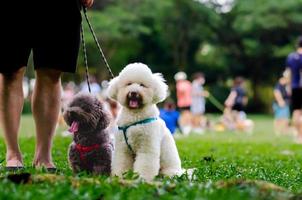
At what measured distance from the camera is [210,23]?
150ft

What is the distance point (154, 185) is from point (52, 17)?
1.71 meters

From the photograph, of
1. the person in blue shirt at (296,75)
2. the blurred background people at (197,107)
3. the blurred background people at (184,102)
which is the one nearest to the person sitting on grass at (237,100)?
the blurred background people at (197,107)

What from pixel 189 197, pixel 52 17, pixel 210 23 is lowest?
pixel 189 197

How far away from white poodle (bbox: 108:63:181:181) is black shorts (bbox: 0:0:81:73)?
0.49 m

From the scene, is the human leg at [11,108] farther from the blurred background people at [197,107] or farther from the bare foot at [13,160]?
the blurred background people at [197,107]

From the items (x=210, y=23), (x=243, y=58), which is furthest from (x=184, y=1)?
(x=243, y=58)

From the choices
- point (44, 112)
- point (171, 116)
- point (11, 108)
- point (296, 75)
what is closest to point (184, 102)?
point (171, 116)

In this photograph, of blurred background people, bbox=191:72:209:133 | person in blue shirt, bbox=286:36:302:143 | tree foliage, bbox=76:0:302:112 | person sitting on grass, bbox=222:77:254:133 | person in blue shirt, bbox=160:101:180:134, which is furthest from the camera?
tree foliage, bbox=76:0:302:112

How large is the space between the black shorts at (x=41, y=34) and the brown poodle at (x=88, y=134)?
0.45m

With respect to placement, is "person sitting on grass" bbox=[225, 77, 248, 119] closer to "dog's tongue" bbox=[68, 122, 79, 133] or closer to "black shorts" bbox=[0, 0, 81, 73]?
"black shorts" bbox=[0, 0, 81, 73]

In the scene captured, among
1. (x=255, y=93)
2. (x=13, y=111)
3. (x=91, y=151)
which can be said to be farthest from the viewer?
(x=255, y=93)

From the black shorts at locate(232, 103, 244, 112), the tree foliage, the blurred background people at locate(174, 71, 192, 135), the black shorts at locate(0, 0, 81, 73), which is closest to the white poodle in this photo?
the black shorts at locate(0, 0, 81, 73)

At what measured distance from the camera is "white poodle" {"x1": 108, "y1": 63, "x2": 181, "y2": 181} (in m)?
4.70

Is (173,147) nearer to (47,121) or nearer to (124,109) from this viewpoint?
(124,109)
